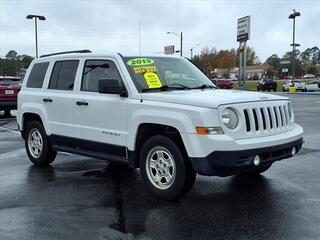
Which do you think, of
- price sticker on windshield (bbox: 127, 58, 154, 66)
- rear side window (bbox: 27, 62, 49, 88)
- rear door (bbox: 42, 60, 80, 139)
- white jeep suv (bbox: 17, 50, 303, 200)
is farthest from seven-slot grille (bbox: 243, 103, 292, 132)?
rear side window (bbox: 27, 62, 49, 88)

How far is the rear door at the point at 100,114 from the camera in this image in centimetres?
602

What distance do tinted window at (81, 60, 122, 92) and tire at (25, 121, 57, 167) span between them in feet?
4.81

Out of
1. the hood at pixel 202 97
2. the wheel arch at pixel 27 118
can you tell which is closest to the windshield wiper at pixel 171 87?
the hood at pixel 202 97

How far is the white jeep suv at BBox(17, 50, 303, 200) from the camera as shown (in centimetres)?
506

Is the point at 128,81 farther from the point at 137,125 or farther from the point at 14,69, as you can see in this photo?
the point at 14,69

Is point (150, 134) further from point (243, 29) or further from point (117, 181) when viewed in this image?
point (243, 29)

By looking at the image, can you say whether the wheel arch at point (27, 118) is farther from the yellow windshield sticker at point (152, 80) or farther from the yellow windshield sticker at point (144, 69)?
the yellow windshield sticker at point (152, 80)

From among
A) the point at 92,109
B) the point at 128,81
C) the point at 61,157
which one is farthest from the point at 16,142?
the point at 128,81

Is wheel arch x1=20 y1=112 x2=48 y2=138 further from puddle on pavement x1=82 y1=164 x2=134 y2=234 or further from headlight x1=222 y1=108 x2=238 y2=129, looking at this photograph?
headlight x1=222 y1=108 x2=238 y2=129

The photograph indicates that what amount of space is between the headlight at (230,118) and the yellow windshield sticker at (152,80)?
4.08 feet

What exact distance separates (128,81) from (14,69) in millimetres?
100038

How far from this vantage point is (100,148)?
6.36m

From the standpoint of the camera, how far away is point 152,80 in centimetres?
608

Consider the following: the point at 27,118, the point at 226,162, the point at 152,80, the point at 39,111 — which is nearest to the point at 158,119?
the point at 152,80
